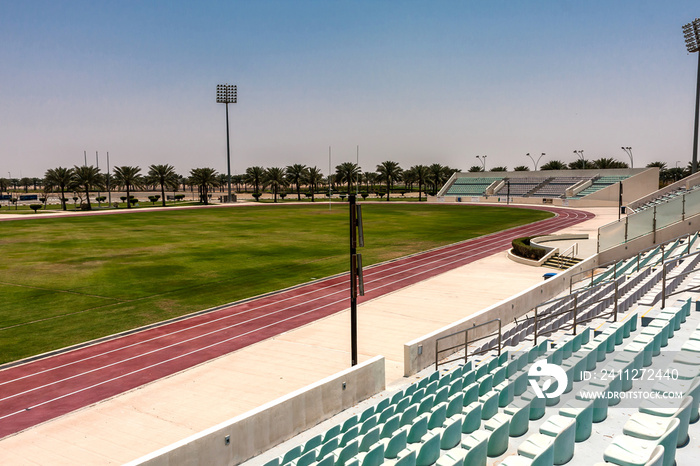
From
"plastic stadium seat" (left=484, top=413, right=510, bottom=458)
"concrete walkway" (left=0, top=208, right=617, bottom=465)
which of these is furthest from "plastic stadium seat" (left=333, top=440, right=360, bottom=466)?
"concrete walkway" (left=0, top=208, right=617, bottom=465)

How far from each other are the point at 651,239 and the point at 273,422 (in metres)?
26.2

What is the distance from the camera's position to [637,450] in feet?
23.0

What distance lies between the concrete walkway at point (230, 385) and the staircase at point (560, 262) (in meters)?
8.40

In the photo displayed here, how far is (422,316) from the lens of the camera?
2203cm

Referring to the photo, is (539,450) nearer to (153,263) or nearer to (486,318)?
(486,318)

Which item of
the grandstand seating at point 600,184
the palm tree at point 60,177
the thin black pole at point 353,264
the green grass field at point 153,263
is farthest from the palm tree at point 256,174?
the thin black pole at point 353,264

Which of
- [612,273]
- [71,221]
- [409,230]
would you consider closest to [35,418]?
[612,273]

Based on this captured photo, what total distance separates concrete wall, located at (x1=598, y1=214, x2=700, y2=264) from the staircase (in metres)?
2.32

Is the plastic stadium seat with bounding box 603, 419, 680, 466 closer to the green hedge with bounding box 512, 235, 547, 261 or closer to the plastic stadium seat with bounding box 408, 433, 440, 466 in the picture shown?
the plastic stadium seat with bounding box 408, 433, 440, 466

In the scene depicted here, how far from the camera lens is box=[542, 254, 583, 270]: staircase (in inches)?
1254

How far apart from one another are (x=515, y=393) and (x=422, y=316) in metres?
11.4

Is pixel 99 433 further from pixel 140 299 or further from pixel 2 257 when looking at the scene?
pixel 2 257

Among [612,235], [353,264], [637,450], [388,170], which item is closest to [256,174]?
[388,170]

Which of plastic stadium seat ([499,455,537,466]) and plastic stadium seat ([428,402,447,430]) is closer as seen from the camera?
plastic stadium seat ([499,455,537,466])
